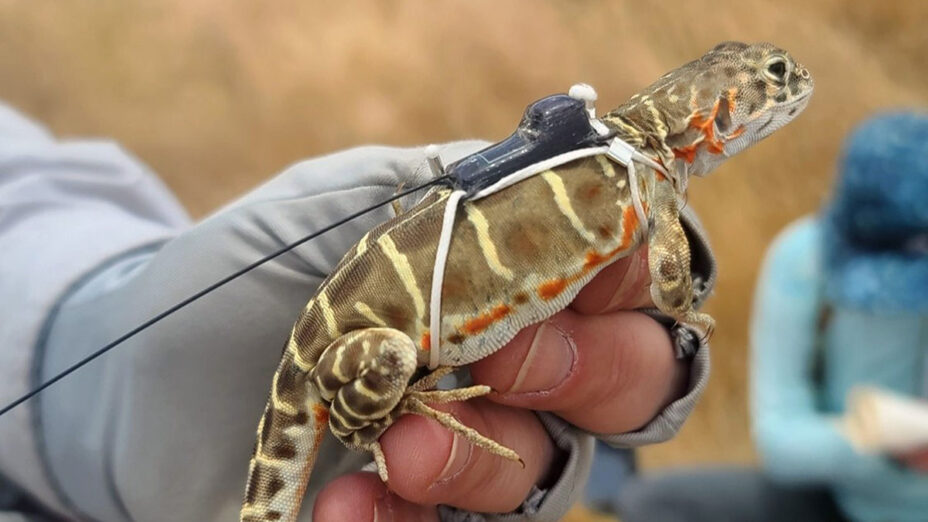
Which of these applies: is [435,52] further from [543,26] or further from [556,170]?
[556,170]

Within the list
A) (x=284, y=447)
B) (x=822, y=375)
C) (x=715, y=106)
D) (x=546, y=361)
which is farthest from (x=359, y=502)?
(x=822, y=375)

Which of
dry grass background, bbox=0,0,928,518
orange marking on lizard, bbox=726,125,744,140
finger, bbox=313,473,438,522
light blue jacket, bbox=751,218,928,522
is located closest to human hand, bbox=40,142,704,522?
finger, bbox=313,473,438,522

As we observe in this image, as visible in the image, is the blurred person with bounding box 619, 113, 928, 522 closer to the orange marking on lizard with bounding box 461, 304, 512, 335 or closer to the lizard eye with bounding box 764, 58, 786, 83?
the lizard eye with bounding box 764, 58, 786, 83

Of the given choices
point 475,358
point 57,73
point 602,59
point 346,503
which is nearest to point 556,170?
point 475,358

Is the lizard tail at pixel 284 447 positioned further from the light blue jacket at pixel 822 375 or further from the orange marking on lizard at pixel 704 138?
the light blue jacket at pixel 822 375

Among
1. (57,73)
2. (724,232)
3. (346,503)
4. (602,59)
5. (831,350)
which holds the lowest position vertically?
(831,350)
